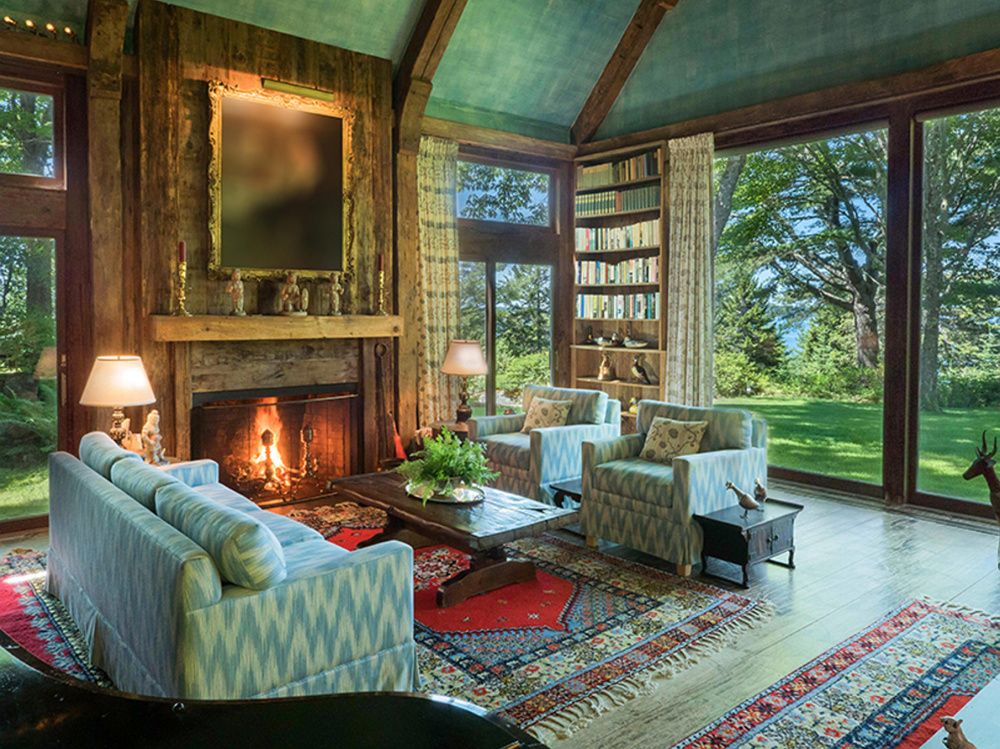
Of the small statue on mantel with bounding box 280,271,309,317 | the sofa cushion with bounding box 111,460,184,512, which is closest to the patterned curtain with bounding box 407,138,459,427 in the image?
the small statue on mantel with bounding box 280,271,309,317

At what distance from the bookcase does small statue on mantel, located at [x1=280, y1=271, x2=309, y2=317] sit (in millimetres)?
2976

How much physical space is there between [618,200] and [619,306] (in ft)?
3.40

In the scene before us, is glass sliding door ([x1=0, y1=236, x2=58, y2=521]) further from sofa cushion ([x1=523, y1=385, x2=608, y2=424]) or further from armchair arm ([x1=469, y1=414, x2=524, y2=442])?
sofa cushion ([x1=523, y1=385, x2=608, y2=424])

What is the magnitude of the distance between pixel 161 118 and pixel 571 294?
13.6 ft

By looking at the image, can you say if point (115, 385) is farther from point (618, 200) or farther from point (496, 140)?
point (618, 200)

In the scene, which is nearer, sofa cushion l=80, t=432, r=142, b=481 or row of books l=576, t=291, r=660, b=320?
sofa cushion l=80, t=432, r=142, b=481

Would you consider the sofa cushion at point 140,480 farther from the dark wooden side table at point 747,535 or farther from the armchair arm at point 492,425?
the armchair arm at point 492,425

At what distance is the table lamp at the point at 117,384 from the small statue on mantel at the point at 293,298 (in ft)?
4.36

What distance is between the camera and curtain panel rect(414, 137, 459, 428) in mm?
6574

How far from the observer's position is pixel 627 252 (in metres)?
7.45

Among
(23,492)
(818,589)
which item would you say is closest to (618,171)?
(818,589)

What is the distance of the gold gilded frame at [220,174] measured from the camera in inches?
208

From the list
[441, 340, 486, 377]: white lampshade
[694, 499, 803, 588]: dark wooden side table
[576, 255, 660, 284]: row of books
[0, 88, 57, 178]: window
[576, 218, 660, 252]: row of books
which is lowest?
[694, 499, 803, 588]: dark wooden side table

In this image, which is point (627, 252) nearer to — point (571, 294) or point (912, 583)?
point (571, 294)
